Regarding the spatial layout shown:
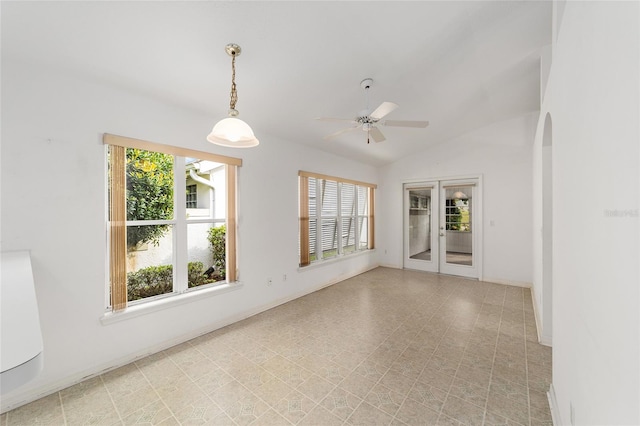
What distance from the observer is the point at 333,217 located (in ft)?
17.9

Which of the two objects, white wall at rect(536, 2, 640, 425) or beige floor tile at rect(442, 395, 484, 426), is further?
beige floor tile at rect(442, 395, 484, 426)

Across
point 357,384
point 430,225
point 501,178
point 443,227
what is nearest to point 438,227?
point 443,227

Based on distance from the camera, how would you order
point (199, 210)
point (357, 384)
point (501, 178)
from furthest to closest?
point (501, 178), point (199, 210), point (357, 384)

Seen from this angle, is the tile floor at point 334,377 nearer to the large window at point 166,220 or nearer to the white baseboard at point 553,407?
the white baseboard at point 553,407

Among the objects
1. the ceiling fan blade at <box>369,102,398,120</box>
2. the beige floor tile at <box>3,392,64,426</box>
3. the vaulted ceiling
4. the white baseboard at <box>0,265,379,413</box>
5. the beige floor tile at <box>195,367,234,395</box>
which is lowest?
the beige floor tile at <box>3,392,64,426</box>

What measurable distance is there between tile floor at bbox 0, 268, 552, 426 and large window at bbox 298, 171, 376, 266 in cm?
153

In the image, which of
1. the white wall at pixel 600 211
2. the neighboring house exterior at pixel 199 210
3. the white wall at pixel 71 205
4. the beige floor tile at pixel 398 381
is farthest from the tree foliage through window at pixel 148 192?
the white wall at pixel 600 211

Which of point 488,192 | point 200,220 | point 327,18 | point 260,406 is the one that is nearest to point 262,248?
point 200,220

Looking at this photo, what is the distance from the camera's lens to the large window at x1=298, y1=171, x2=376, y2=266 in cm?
461

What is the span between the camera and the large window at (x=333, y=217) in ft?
15.1

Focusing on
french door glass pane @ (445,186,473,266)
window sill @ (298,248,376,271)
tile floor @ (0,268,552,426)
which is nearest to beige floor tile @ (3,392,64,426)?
tile floor @ (0,268,552,426)

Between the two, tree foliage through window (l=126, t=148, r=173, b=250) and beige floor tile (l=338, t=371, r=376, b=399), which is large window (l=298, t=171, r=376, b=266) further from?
beige floor tile (l=338, t=371, r=376, b=399)

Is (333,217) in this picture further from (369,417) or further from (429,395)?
(369,417)

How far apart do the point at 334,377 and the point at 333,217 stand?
3458 mm
